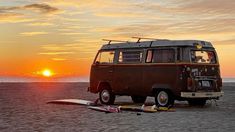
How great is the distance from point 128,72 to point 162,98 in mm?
2254

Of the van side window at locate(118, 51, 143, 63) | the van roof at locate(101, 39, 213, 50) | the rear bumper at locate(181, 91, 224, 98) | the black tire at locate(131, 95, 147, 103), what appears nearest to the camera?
the rear bumper at locate(181, 91, 224, 98)

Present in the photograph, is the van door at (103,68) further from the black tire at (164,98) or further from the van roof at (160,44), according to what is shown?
the black tire at (164,98)

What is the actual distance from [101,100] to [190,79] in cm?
528

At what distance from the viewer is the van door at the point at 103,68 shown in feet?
75.9

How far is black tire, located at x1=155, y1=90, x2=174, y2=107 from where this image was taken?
20656mm

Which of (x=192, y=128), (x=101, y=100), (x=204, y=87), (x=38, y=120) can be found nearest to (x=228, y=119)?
(x=192, y=128)

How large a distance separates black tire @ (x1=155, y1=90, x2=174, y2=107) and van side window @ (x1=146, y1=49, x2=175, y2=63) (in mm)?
1298

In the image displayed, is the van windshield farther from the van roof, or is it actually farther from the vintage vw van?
the van roof

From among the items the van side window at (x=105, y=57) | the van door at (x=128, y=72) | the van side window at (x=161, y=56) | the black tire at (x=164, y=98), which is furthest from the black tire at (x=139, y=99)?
the van side window at (x=161, y=56)

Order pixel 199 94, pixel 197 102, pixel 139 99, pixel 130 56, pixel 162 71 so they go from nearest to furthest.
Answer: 1. pixel 199 94
2. pixel 162 71
3. pixel 130 56
4. pixel 197 102
5. pixel 139 99

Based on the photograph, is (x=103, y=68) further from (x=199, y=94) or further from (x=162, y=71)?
(x=199, y=94)

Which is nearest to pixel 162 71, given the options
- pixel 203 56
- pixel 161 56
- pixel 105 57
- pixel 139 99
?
pixel 161 56

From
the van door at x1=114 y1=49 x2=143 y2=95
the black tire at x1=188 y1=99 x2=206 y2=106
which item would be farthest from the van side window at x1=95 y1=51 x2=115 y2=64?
the black tire at x1=188 y1=99 x2=206 y2=106

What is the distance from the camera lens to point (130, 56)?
22219 millimetres
